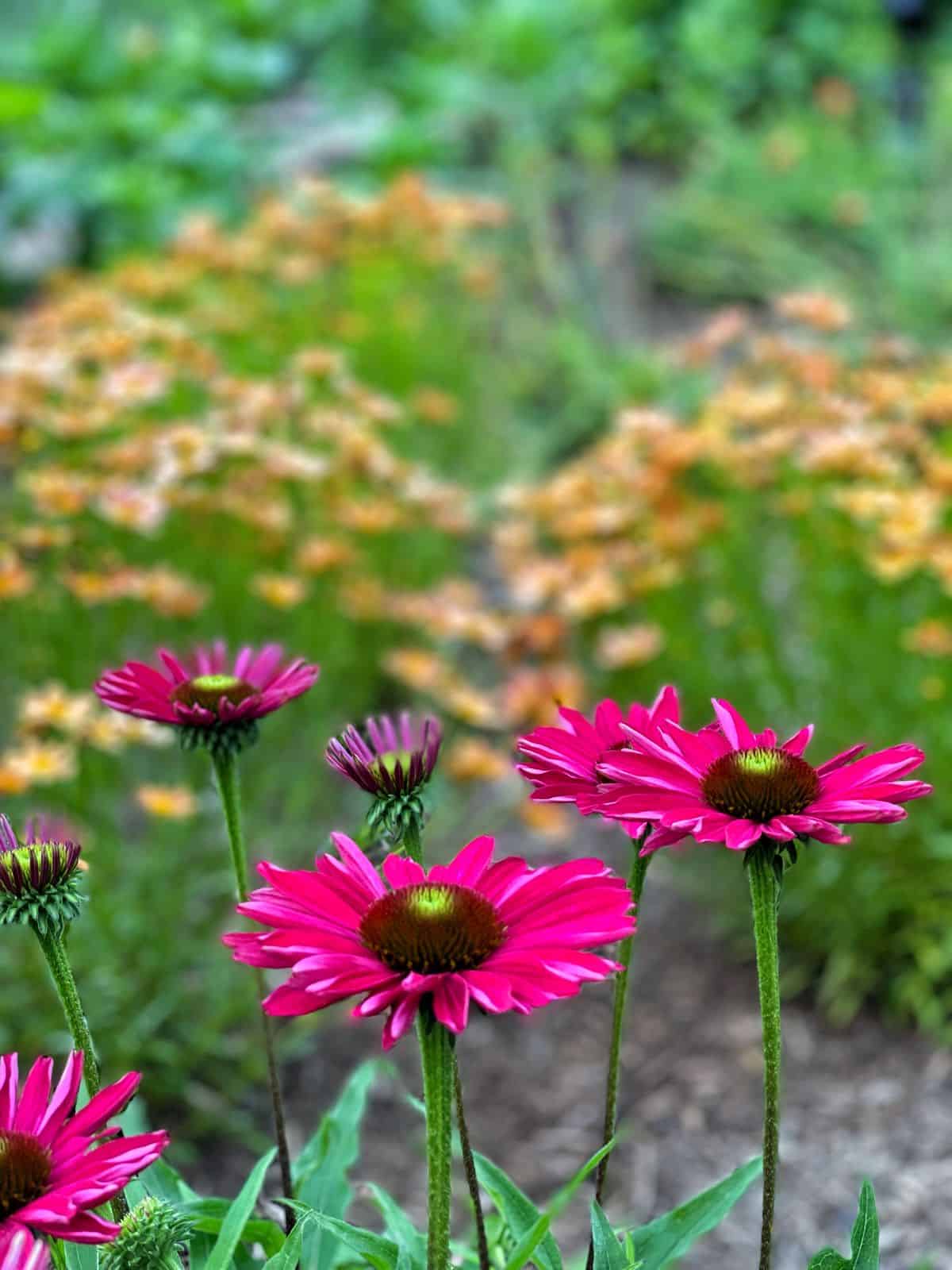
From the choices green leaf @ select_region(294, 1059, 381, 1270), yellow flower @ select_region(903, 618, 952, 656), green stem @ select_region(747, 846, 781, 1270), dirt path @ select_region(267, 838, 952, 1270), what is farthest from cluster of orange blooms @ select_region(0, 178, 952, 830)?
green stem @ select_region(747, 846, 781, 1270)

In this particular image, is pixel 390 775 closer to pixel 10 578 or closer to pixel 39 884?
pixel 39 884

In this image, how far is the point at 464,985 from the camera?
692 mm

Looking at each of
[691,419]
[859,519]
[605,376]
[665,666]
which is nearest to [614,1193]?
[665,666]

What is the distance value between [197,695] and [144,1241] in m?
0.35

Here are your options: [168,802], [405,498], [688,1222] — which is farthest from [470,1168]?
[405,498]

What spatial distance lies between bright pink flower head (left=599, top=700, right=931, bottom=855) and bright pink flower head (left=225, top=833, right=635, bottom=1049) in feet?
0.17

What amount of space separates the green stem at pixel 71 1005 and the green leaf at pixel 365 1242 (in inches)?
5.1

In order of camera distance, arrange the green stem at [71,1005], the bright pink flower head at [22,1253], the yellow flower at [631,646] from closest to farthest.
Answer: the bright pink flower head at [22,1253]
the green stem at [71,1005]
the yellow flower at [631,646]

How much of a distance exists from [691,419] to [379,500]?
1.57 m

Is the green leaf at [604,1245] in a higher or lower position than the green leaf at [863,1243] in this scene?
lower

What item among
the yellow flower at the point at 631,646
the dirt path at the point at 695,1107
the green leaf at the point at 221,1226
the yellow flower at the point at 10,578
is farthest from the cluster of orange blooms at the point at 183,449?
the green leaf at the point at 221,1226

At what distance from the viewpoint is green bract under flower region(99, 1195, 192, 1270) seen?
0.78 metres

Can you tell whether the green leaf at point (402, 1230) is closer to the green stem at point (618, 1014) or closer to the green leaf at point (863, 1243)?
the green stem at point (618, 1014)

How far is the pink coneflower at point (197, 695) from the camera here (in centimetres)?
94
